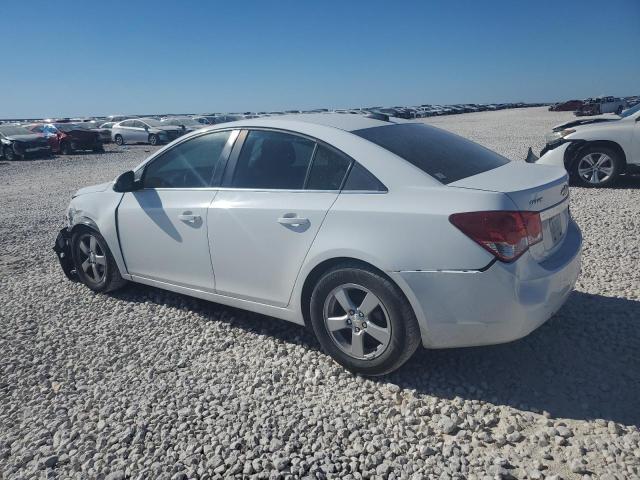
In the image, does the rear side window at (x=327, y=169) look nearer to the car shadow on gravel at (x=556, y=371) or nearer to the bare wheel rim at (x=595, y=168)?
the car shadow on gravel at (x=556, y=371)

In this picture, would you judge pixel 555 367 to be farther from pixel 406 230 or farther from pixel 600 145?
pixel 600 145

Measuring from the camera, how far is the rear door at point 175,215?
367 centimetres

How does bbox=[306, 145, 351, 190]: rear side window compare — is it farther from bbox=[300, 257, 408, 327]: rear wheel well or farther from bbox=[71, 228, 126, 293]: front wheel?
bbox=[71, 228, 126, 293]: front wheel

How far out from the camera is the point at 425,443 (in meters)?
2.50

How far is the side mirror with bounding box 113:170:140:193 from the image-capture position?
4.09 m

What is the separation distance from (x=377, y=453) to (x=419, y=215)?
126 cm

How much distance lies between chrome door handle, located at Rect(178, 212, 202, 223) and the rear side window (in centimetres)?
95

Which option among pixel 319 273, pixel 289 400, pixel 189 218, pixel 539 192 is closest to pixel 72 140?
pixel 189 218

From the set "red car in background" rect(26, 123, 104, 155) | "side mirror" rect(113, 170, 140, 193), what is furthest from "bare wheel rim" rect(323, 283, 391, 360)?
"red car in background" rect(26, 123, 104, 155)

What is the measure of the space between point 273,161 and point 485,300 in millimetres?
1733

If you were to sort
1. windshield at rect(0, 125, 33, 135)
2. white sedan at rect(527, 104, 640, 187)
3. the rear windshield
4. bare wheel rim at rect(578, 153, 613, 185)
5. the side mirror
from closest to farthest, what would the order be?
the rear windshield → the side mirror → white sedan at rect(527, 104, 640, 187) → bare wheel rim at rect(578, 153, 613, 185) → windshield at rect(0, 125, 33, 135)

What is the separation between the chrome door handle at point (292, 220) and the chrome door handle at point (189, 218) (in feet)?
2.57

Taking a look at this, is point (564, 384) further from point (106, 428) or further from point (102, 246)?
point (102, 246)

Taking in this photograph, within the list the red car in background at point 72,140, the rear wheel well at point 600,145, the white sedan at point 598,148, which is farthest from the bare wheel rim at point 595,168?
the red car in background at point 72,140
